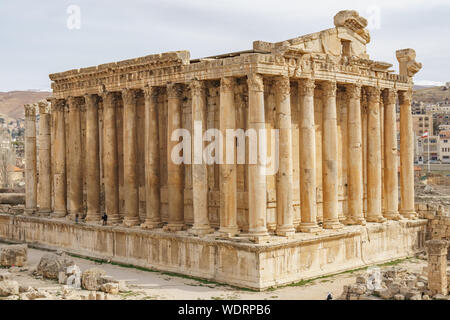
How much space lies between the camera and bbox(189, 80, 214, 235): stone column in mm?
22453

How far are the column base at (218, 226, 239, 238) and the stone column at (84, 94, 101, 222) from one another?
9.28 meters

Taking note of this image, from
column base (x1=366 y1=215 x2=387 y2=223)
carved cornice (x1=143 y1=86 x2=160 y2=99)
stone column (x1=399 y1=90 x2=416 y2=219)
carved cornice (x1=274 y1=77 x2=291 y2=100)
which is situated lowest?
column base (x1=366 y1=215 x2=387 y2=223)

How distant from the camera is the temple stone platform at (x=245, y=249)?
20.5 metres

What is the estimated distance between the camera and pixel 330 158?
2386 cm

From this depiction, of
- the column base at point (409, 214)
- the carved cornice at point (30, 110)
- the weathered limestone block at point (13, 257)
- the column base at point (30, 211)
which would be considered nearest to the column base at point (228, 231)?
the weathered limestone block at point (13, 257)

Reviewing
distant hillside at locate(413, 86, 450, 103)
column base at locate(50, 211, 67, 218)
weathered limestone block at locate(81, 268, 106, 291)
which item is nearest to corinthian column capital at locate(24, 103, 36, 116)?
column base at locate(50, 211, 67, 218)

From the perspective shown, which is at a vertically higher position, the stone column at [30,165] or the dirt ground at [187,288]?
the stone column at [30,165]

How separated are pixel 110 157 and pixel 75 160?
3.21 metres

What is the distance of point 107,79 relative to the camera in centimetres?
2748

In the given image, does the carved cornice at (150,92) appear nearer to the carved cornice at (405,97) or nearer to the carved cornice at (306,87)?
the carved cornice at (306,87)

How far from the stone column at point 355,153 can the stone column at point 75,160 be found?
44.2 ft

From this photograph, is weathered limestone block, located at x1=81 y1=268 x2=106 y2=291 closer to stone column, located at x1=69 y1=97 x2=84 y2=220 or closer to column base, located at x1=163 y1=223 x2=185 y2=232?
column base, located at x1=163 y1=223 x2=185 y2=232

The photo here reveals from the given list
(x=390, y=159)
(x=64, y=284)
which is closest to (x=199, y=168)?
(x=64, y=284)

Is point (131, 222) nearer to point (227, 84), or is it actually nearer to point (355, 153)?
point (227, 84)
